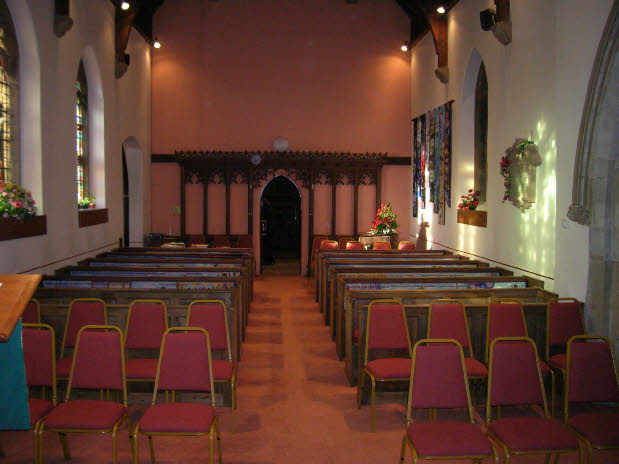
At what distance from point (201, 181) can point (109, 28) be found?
472 centimetres

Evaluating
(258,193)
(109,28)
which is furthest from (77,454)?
(258,193)

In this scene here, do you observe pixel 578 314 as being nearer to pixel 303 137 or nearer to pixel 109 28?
pixel 109 28

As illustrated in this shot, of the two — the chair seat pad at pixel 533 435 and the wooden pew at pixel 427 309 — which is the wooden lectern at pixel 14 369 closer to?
the chair seat pad at pixel 533 435

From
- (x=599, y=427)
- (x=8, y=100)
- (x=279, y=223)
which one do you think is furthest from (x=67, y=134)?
(x=279, y=223)

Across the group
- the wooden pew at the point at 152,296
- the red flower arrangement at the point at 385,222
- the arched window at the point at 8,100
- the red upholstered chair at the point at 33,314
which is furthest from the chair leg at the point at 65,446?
the red flower arrangement at the point at 385,222

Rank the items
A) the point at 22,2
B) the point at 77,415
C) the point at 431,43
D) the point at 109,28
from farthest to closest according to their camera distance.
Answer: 1. the point at 431,43
2. the point at 109,28
3. the point at 22,2
4. the point at 77,415

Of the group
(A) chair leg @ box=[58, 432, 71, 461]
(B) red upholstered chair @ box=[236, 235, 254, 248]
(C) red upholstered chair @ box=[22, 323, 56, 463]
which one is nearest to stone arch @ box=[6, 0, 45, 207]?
(C) red upholstered chair @ box=[22, 323, 56, 463]

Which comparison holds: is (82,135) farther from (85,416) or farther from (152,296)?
(85,416)

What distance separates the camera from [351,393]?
5664 mm

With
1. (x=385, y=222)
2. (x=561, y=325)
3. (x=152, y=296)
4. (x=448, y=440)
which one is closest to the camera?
(x=448, y=440)

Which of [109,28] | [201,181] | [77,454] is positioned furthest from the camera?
[201,181]

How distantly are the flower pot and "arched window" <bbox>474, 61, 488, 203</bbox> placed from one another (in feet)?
1.03

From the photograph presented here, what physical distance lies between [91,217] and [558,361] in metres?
7.16

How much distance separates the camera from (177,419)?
142 inches
